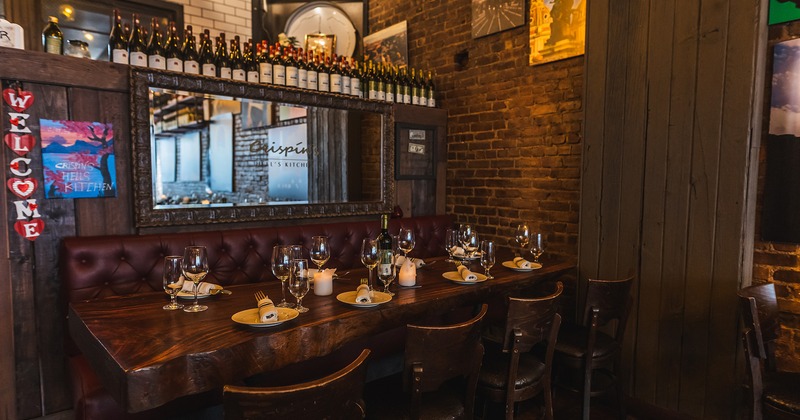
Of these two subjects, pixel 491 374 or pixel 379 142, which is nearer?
pixel 491 374

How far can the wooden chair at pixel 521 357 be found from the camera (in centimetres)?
193

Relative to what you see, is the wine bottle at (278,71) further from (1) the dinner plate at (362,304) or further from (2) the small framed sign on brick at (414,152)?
(1) the dinner plate at (362,304)

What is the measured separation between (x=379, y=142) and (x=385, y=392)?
8.52ft

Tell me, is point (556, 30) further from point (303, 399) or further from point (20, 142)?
point (20, 142)

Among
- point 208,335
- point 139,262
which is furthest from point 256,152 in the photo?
point 208,335

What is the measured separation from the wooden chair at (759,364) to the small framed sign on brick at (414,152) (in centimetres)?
275

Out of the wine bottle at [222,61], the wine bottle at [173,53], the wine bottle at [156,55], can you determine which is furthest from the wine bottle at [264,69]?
the wine bottle at [156,55]

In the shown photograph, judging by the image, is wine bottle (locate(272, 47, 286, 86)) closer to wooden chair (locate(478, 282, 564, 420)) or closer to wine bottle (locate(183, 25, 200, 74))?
wine bottle (locate(183, 25, 200, 74))

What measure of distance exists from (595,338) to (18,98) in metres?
3.33

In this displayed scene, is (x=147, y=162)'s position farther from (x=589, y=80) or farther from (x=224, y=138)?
(x=589, y=80)

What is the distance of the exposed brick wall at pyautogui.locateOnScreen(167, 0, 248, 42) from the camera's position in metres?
4.84

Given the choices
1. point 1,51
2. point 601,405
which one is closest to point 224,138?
point 1,51

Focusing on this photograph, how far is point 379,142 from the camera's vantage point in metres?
4.11

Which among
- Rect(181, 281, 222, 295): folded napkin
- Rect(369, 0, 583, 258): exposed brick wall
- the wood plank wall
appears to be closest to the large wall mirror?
Rect(369, 0, 583, 258): exposed brick wall
